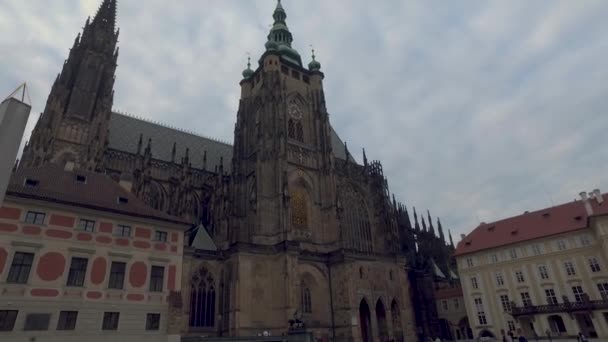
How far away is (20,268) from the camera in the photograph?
18.4 m

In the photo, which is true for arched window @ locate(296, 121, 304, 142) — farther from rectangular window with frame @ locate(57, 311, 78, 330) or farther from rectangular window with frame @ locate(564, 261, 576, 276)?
rectangular window with frame @ locate(564, 261, 576, 276)

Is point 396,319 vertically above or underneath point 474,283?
underneath

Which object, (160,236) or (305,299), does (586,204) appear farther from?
(160,236)

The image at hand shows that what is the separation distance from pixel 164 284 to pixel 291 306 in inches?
496

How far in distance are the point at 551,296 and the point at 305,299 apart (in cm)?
2420

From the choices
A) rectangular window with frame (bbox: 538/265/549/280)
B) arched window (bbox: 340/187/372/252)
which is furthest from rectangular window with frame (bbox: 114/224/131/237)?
rectangular window with frame (bbox: 538/265/549/280)

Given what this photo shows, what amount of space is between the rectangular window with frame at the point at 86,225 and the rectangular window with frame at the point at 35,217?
5.78ft

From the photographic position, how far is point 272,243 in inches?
1383

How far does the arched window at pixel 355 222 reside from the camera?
138 feet

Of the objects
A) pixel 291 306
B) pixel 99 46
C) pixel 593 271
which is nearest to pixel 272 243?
pixel 291 306

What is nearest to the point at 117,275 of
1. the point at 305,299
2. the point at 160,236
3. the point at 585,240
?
the point at 160,236

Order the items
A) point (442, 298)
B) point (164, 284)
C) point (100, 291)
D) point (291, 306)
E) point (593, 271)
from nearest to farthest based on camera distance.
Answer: point (100, 291) → point (164, 284) → point (291, 306) → point (593, 271) → point (442, 298)

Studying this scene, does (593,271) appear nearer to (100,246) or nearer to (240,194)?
(240,194)

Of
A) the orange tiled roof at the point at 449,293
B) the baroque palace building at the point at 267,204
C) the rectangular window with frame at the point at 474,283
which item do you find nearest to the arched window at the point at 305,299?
the baroque palace building at the point at 267,204
